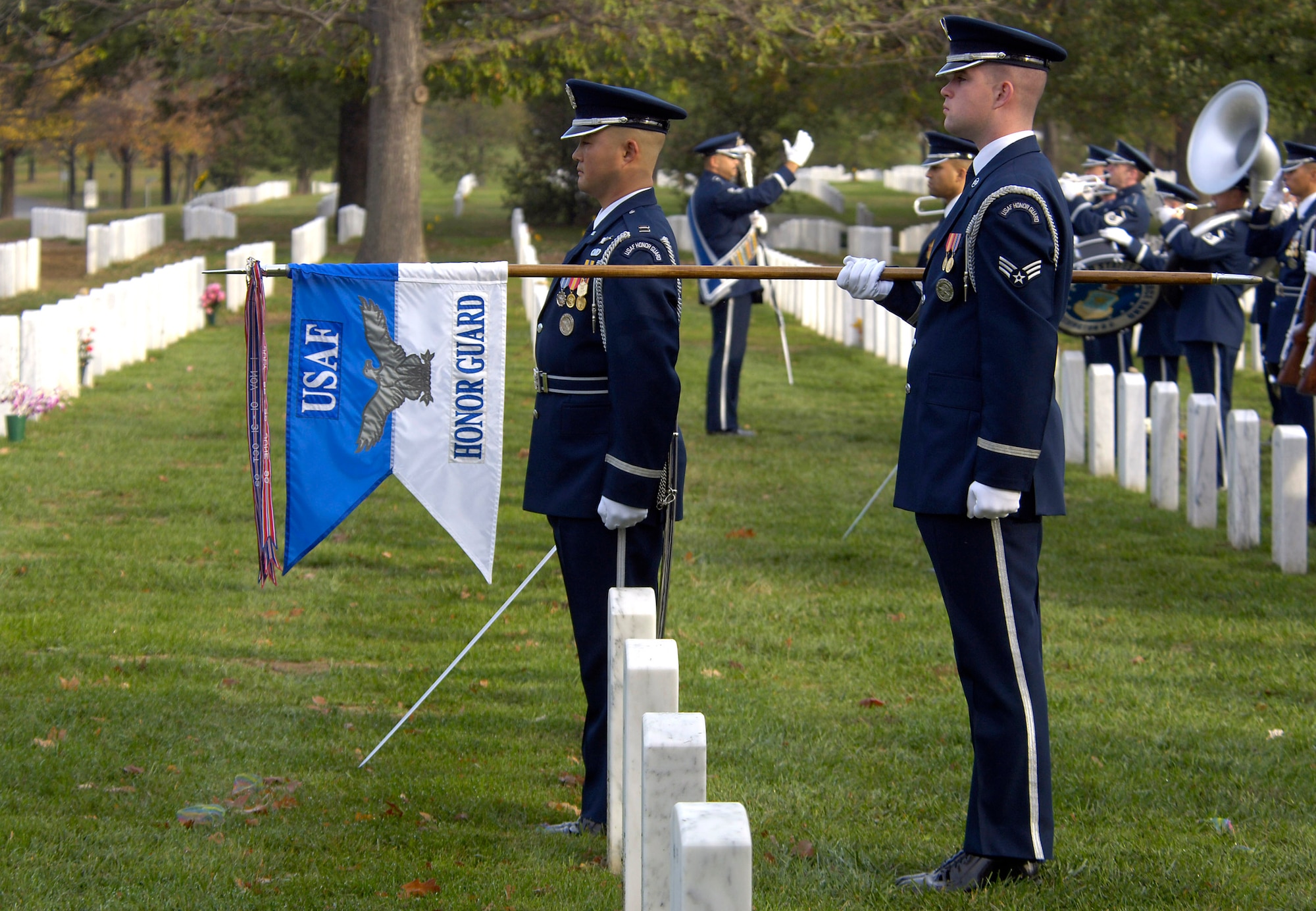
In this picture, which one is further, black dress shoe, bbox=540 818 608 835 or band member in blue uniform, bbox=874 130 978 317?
band member in blue uniform, bbox=874 130 978 317

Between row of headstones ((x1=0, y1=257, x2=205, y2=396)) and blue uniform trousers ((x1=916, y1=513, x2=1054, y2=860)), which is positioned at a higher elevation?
blue uniform trousers ((x1=916, y1=513, x2=1054, y2=860))

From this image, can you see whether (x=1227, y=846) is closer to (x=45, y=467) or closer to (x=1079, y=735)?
(x=1079, y=735)

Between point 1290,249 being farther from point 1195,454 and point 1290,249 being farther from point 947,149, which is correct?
point 947,149

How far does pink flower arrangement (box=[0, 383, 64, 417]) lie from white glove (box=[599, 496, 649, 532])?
875 centimetres

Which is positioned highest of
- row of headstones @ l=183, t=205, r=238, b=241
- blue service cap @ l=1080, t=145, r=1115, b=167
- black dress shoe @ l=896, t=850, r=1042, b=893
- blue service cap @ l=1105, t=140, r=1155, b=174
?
blue service cap @ l=1105, t=140, r=1155, b=174

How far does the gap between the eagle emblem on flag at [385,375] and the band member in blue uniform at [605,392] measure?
36 cm

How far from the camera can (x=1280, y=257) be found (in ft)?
33.6

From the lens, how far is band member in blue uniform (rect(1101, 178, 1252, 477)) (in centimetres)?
1095

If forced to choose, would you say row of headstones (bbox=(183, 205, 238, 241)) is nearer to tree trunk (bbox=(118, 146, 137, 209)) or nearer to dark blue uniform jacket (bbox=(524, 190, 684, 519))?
tree trunk (bbox=(118, 146, 137, 209))

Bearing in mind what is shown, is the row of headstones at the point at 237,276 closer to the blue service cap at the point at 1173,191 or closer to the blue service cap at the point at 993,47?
the blue service cap at the point at 1173,191

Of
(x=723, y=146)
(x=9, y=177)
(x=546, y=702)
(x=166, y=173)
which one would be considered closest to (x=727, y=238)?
(x=723, y=146)

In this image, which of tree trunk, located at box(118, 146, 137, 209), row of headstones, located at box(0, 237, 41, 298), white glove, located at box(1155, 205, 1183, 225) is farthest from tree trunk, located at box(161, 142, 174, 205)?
white glove, located at box(1155, 205, 1183, 225)

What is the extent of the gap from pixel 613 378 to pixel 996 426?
44.9 inches

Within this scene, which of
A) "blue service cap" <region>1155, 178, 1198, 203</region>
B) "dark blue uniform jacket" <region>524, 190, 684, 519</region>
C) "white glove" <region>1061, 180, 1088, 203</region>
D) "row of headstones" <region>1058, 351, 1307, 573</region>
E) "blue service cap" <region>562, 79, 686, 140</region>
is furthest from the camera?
"blue service cap" <region>1155, 178, 1198, 203</region>
